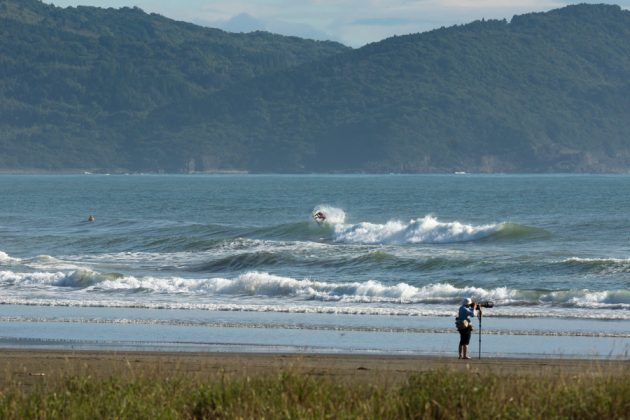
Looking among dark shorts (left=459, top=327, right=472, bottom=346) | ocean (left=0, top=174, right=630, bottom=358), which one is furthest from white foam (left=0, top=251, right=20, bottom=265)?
dark shorts (left=459, top=327, right=472, bottom=346)

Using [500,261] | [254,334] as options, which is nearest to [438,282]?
[500,261]

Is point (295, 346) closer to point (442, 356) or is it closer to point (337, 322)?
point (442, 356)

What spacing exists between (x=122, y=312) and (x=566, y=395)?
17.3m

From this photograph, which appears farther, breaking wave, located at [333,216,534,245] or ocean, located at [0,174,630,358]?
breaking wave, located at [333,216,534,245]

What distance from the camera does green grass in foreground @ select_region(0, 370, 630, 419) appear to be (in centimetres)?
1065

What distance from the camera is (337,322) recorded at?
2503 cm

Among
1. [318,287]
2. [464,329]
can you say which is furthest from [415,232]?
[464,329]

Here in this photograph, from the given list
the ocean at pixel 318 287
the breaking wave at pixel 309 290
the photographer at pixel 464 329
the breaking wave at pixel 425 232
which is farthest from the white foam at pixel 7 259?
the photographer at pixel 464 329

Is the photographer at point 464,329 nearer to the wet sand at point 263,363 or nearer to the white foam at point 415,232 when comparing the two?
the wet sand at point 263,363

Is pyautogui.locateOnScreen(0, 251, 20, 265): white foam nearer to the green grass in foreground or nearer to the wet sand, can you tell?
the wet sand

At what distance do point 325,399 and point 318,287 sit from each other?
67.9 feet

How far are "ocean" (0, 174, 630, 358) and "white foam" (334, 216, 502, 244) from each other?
7cm

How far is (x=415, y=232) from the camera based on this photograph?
54125 millimetres

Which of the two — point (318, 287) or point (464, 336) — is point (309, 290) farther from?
point (464, 336)
